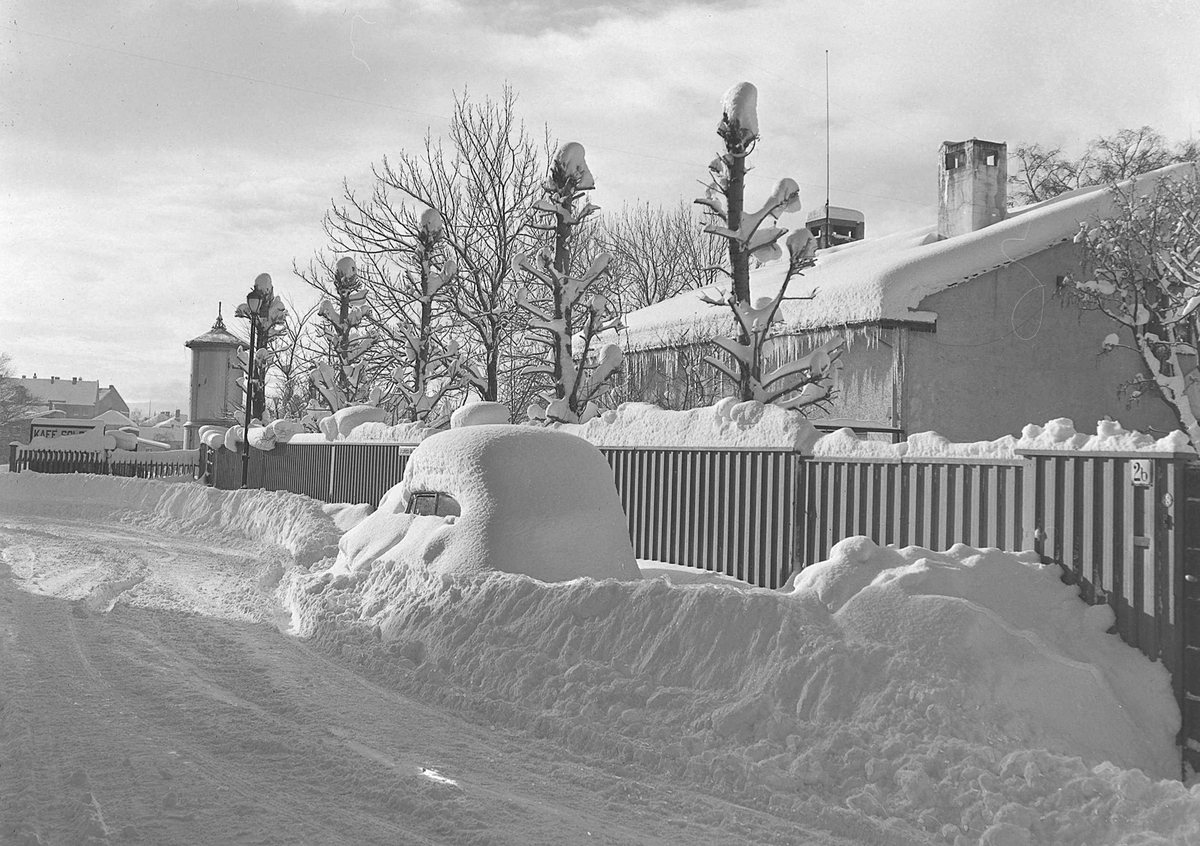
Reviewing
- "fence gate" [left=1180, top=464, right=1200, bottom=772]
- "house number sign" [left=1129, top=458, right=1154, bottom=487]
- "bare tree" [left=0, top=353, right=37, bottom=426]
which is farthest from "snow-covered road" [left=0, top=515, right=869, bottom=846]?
"bare tree" [left=0, top=353, right=37, bottom=426]

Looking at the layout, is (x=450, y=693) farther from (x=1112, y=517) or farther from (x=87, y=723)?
(x=1112, y=517)

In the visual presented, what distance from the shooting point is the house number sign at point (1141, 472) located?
611 cm

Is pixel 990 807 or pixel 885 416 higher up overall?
pixel 885 416

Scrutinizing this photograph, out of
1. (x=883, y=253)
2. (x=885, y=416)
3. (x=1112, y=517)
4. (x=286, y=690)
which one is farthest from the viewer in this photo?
(x=883, y=253)

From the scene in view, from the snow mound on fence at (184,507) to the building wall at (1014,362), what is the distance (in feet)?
34.4

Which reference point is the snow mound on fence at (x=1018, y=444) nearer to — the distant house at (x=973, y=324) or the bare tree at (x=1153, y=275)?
the distant house at (x=973, y=324)

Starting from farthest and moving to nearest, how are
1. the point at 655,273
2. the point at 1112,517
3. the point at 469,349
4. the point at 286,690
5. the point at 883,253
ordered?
1. the point at 655,273
2. the point at 469,349
3. the point at 883,253
4. the point at 286,690
5. the point at 1112,517

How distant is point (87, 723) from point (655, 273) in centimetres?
4014

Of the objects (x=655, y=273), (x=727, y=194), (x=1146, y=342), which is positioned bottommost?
(x=1146, y=342)

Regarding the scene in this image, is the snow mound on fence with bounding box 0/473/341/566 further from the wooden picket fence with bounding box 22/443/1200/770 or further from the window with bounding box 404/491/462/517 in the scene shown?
the wooden picket fence with bounding box 22/443/1200/770

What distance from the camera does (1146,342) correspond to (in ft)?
60.7

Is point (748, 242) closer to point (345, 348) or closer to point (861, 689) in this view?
point (861, 689)

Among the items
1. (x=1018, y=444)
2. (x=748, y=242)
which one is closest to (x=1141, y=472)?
(x=1018, y=444)

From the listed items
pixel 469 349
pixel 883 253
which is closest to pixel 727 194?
pixel 883 253
